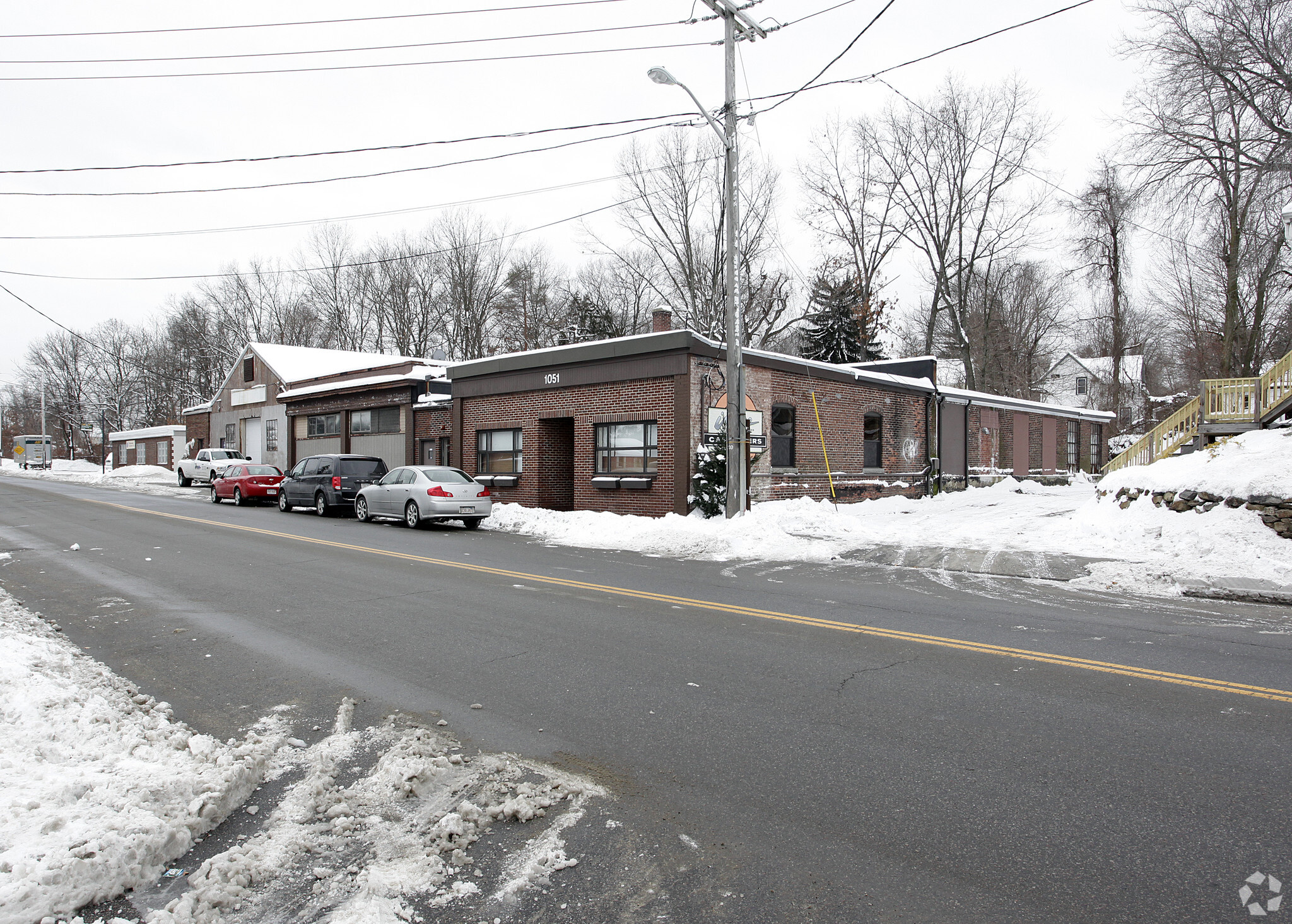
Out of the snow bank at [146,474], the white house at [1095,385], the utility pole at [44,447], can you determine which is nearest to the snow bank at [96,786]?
the snow bank at [146,474]

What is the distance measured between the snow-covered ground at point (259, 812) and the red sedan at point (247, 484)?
2296 centimetres

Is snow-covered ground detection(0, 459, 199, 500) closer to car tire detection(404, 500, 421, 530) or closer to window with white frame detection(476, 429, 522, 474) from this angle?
window with white frame detection(476, 429, 522, 474)

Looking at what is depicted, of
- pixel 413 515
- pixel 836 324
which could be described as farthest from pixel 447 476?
pixel 836 324

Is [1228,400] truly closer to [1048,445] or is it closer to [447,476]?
[447,476]

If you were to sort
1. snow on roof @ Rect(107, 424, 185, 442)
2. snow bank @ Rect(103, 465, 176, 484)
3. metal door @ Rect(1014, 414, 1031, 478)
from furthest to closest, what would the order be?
snow on roof @ Rect(107, 424, 185, 442) → snow bank @ Rect(103, 465, 176, 484) → metal door @ Rect(1014, 414, 1031, 478)

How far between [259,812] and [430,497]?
588 inches

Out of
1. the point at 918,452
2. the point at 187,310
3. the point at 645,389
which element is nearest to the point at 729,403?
the point at 645,389

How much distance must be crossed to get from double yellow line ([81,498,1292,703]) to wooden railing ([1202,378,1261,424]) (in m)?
12.9

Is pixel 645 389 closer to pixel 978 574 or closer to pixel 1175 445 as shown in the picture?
pixel 978 574

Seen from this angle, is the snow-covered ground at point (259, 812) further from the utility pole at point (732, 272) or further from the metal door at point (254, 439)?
the metal door at point (254, 439)

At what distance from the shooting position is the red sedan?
85.4 feet

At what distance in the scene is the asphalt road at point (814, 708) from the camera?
3100 millimetres

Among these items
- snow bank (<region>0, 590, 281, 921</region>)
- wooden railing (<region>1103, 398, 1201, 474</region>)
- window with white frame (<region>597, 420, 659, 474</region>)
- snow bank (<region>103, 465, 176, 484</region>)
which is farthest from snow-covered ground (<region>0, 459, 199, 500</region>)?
wooden railing (<region>1103, 398, 1201, 474</region>)

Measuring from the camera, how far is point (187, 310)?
61469 mm
